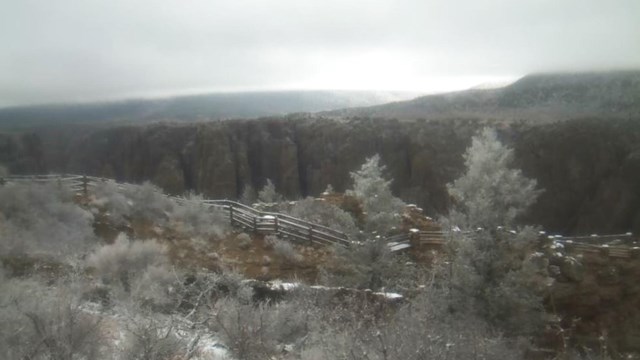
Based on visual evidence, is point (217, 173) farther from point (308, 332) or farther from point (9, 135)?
point (308, 332)

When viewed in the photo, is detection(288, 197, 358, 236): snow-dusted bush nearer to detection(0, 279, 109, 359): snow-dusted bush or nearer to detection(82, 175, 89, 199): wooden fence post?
detection(82, 175, 89, 199): wooden fence post

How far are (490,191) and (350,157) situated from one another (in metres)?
45.3

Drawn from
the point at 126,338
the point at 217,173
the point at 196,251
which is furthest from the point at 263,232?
the point at 217,173

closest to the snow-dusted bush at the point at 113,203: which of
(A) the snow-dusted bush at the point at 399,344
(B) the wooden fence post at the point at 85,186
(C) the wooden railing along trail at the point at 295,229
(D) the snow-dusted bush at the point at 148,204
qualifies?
(D) the snow-dusted bush at the point at 148,204

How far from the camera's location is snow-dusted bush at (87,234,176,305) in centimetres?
870

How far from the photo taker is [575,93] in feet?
241

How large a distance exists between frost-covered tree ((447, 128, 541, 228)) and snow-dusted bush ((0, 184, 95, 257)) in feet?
31.2

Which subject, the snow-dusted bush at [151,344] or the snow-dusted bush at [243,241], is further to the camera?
the snow-dusted bush at [243,241]

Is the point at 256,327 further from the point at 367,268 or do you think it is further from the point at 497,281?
the point at 497,281

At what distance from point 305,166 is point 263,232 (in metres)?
47.4

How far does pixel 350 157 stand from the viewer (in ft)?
194

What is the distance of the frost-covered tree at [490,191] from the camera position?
13477mm

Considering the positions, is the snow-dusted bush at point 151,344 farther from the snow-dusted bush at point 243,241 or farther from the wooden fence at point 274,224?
the wooden fence at point 274,224

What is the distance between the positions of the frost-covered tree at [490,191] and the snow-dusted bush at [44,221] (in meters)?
9.52
